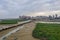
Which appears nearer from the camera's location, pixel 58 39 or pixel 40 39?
pixel 58 39

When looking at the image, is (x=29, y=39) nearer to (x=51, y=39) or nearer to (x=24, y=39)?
(x=24, y=39)

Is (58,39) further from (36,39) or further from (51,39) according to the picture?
(36,39)

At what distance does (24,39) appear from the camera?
1320cm

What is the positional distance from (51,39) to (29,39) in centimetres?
215

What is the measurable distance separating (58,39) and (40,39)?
5.37ft

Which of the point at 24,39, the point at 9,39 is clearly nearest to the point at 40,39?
the point at 24,39

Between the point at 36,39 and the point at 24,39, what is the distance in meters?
1.08

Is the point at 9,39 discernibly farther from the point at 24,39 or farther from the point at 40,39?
the point at 40,39

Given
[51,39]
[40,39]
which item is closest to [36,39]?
[40,39]

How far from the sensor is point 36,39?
13234 mm

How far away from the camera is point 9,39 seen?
41.3 ft

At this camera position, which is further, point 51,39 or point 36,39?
point 36,39

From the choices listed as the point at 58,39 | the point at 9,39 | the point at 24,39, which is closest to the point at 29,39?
the point at 24,39

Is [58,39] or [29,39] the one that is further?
[29,39]
